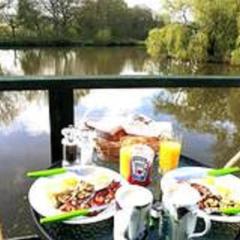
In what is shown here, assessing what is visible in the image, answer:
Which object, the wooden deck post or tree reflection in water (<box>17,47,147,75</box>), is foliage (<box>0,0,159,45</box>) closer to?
tree reflection in water (<box>17,47,147,75</box>)

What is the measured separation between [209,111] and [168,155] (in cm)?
2094

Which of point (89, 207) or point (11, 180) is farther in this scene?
point (11, 180)

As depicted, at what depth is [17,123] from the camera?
19109 mm

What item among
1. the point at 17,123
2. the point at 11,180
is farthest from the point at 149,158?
the point at 17,123

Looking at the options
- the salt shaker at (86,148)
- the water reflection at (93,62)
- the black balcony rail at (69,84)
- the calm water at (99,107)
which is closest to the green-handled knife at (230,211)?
the salt shaker at (86,148)

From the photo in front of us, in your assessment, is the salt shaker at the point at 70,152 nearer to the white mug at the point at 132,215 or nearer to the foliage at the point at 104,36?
the white mug at the point at 132,215

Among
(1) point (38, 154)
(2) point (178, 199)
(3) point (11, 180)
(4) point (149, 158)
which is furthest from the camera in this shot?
(1) point (38, 154)

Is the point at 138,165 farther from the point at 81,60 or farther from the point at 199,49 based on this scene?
the point at 199,49

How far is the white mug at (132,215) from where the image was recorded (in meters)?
0.89

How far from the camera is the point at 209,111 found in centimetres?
2177

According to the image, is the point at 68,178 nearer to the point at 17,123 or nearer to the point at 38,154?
the point at 38,154

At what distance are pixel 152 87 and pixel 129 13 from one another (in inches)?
927

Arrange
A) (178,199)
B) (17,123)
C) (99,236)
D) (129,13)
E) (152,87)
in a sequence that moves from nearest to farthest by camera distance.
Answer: (178,199), (99,236), (152,87), (17,123), (129,13)

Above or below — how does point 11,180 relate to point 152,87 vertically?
below
